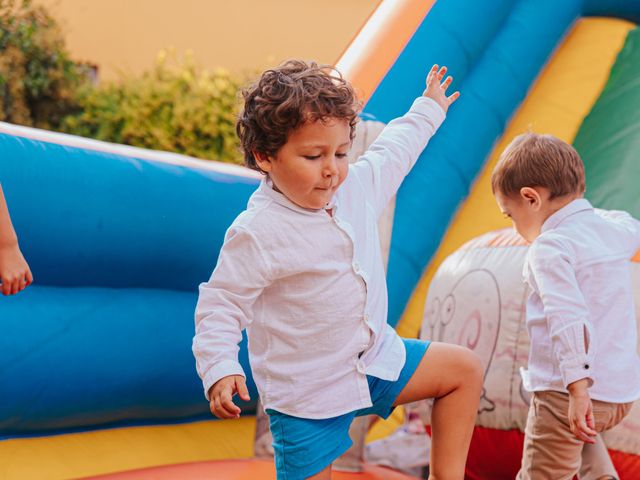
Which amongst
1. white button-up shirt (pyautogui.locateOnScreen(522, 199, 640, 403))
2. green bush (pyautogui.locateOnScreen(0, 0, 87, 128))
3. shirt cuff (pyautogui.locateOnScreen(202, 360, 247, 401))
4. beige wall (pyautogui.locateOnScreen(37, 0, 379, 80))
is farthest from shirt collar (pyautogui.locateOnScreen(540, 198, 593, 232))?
beige wall (pyautogui.locateOnScreen(37, 0, 379, 80))

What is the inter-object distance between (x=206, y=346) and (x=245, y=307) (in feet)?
0.29

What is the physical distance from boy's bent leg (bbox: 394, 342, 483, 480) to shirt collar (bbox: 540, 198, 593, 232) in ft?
0.88

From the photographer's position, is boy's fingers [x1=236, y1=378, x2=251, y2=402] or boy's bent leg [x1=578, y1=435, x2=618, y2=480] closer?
boy's fingers [x1=236, y1=378, x2=251, y2=402]

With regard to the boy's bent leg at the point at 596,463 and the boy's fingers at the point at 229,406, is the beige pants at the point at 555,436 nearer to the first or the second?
the boy's bent leg at the point at 596,463

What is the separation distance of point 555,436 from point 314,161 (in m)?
0.61

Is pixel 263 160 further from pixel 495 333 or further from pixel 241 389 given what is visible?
pixel 495 333

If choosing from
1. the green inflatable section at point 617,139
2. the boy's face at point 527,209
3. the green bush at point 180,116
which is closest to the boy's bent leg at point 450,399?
the boy's face at point 527,209

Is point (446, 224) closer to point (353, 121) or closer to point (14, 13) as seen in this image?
point (353, 121)

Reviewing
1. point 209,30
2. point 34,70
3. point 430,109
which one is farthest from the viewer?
point 209,30

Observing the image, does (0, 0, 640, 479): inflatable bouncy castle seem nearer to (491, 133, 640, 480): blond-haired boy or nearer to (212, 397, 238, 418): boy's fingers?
(491, 133, 640, 480): blond-haired boy

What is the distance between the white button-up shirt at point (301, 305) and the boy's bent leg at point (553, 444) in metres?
0.27

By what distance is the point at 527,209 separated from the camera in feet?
5.10

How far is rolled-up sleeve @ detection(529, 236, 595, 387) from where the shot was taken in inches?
54.2

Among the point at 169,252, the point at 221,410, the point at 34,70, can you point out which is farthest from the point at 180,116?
the point at 221,410
